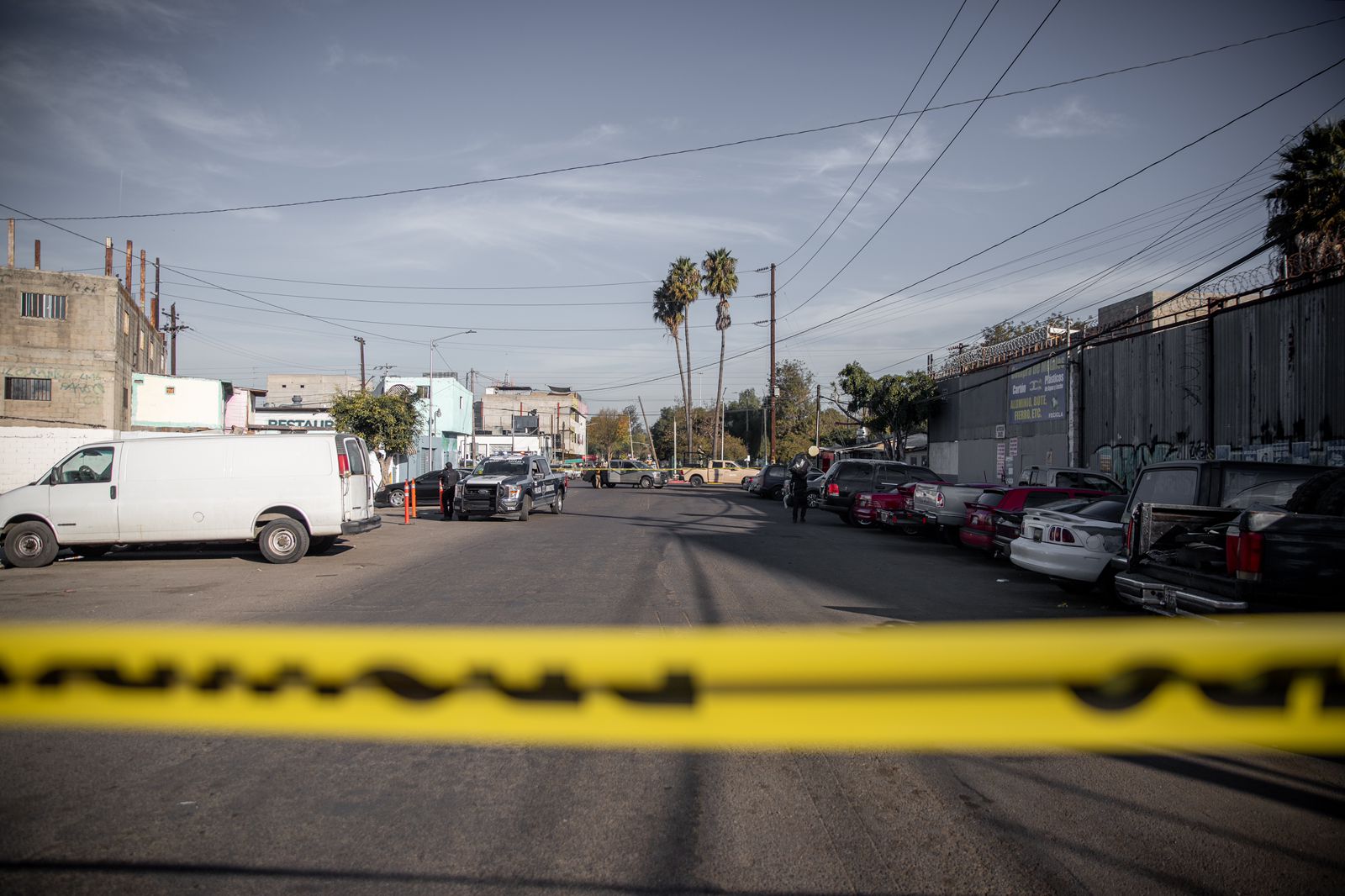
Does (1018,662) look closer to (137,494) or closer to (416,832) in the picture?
(416,832)

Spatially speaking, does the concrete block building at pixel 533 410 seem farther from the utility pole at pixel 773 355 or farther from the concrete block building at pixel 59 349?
the concrete block building at pixel 59 349

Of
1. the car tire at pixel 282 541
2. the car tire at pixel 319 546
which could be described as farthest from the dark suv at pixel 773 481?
the car tire at pixel 282 541

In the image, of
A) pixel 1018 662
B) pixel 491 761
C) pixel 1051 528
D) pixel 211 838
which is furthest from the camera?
pixel 1051 528

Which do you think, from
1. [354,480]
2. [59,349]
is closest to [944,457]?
[354,480]

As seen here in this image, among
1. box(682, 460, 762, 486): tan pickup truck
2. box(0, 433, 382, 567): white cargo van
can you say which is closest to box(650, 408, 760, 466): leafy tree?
box(682, 460, 762, 486): tan pickup truck

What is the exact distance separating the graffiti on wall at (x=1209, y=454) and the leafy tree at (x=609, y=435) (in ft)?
309

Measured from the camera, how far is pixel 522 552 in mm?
14594

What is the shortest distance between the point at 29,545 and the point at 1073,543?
1475 centimetres

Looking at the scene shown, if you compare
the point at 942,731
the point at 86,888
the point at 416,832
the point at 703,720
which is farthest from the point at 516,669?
the point at 86,888

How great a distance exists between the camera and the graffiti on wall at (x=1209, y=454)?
1507 centimetres

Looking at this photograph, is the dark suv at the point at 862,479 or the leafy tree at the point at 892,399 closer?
the dark suv at the point at 862,479

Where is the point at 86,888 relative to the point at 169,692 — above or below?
below

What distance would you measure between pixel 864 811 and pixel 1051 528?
24.8 ft

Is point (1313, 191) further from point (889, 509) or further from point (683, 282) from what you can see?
point (683, 282)
